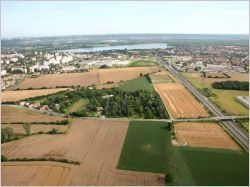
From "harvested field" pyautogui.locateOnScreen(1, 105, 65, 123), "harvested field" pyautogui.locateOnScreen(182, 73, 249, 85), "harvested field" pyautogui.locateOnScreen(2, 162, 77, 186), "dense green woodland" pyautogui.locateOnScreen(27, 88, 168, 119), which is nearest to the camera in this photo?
"harvested field" pyautogui.locateOnScreen(2, 162, 77, 186)

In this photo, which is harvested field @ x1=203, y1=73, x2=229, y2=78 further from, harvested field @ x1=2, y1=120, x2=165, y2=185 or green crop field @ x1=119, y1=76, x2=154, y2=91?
harvested field @ x1=2, y1=120, x2=165, y2=185

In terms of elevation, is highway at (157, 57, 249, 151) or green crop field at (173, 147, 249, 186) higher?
green crop field at (173, 147, 249, 186)

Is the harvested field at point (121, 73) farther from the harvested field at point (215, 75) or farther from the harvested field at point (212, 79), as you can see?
the harvested field at point (215, 75)

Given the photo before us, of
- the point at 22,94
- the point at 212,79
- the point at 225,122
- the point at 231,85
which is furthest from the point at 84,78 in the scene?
the point at 225,122

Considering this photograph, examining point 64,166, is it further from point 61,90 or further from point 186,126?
point 61,90

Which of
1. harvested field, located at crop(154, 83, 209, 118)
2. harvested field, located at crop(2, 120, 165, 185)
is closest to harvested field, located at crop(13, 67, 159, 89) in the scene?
harvested field, located at crop(154, 83, 209, 118)
